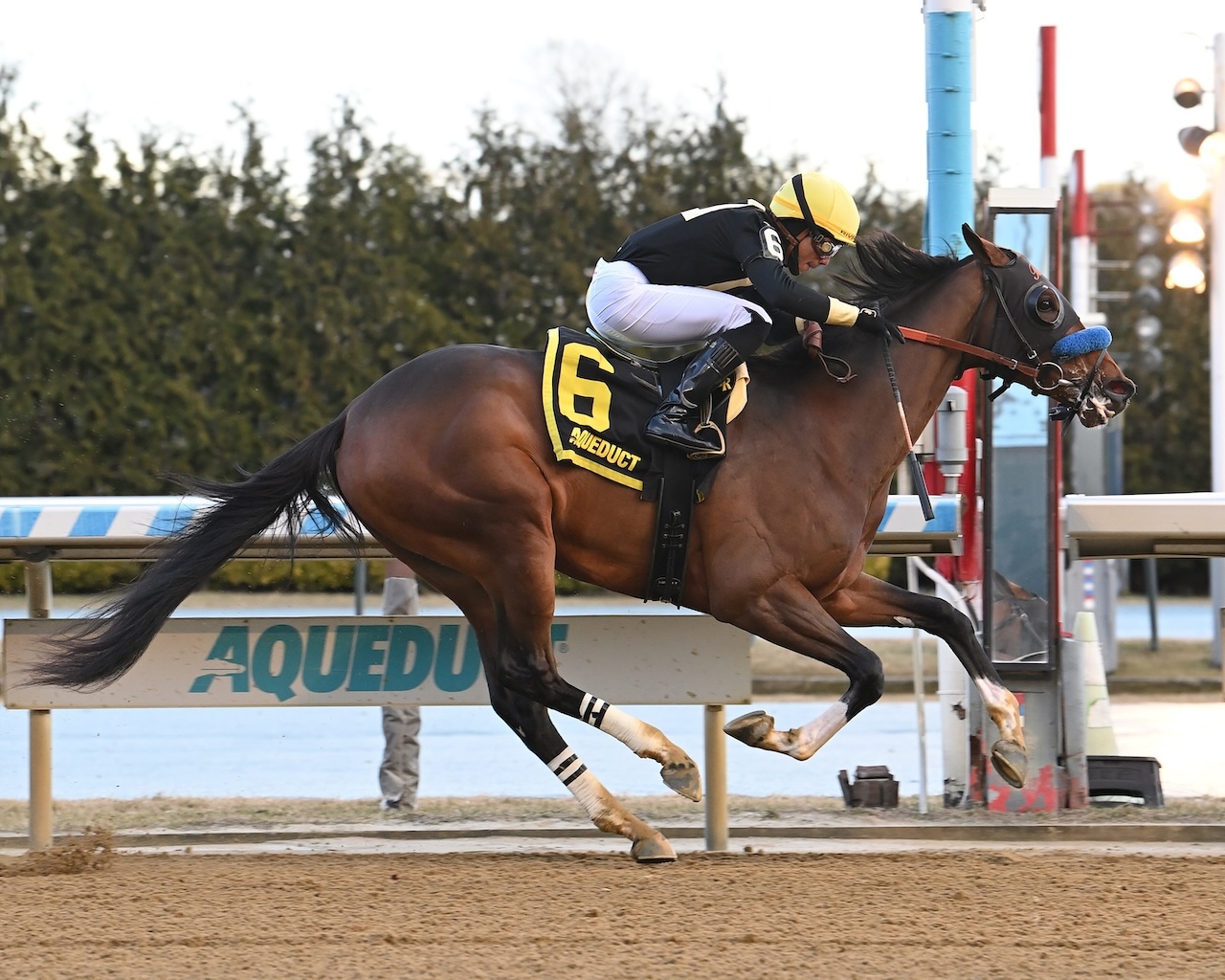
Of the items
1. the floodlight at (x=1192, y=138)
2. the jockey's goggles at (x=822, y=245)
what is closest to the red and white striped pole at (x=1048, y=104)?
the jockey's goggles at (x=822, y=245)

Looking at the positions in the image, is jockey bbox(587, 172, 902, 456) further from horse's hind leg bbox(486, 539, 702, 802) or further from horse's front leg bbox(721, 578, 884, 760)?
horse's hind leg bbox(486, 539, 702, 802)

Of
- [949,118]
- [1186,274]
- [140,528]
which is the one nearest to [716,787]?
[140,528]

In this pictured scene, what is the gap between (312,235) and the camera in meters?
15.2

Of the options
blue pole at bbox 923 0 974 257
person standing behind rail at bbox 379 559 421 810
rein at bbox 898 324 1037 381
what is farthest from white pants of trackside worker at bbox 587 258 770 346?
blue pole at bbox 923 0 974 257

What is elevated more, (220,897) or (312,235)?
(312,235)

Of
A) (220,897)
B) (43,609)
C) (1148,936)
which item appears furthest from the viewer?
(43,609)

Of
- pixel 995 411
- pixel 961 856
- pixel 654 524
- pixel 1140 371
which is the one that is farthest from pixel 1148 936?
pixel 1140 371

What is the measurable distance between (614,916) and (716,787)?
128cm

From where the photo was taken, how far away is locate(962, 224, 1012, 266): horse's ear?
5.60 meters

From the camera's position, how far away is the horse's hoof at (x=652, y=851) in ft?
17.2

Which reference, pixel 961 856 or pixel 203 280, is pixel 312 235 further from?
pixel 961 856

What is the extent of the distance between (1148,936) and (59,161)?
13287mm

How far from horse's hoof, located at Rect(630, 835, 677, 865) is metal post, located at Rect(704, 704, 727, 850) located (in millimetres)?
375

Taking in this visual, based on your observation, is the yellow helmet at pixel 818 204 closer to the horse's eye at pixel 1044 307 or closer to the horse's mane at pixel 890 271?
the horse's mane at pixel 890 271
